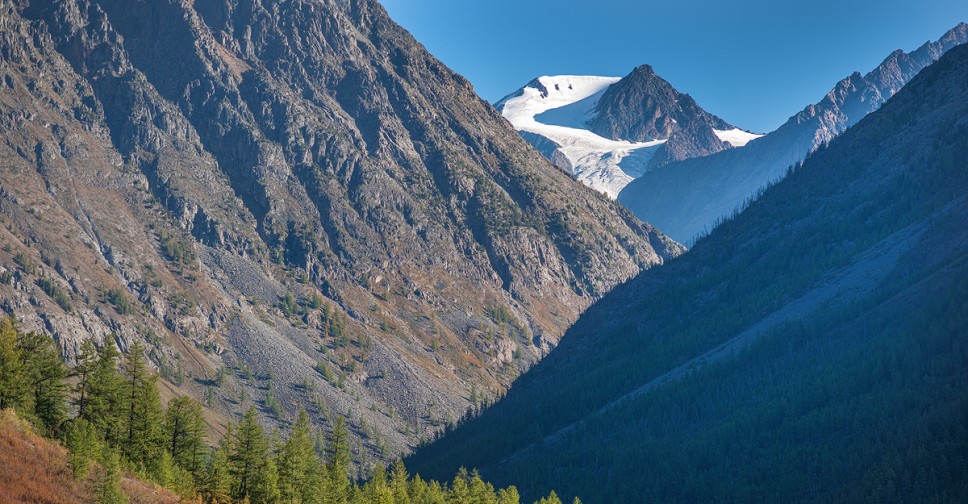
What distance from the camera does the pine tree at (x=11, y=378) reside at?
290 feet

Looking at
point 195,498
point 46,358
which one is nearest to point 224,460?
point 195,498

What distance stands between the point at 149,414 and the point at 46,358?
34.1 feet

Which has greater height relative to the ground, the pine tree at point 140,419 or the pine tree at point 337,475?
the pine tree at point 140,419

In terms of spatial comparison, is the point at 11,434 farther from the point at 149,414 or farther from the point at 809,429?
the point at 809,429

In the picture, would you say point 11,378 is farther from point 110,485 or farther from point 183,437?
point 110,485

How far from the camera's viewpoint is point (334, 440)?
118 meters

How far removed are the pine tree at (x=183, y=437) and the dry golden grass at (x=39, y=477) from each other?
17089 mm

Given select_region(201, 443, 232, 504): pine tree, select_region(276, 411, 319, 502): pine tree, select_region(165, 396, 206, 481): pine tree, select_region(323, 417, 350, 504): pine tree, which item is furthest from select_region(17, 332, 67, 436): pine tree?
select_region(323, 417, 350, 504): pine tree

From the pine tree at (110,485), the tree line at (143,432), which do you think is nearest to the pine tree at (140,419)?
the tree line at (143,432)

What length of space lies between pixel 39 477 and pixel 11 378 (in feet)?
57.5

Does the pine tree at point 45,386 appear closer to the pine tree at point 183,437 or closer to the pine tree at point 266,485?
the pine tree at point 183,437

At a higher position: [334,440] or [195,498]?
[334,440]

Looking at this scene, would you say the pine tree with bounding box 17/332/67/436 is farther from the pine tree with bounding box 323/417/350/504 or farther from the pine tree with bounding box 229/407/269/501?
the pine tree with bounding box 323/417/350/504

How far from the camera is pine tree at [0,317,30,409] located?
290ft
